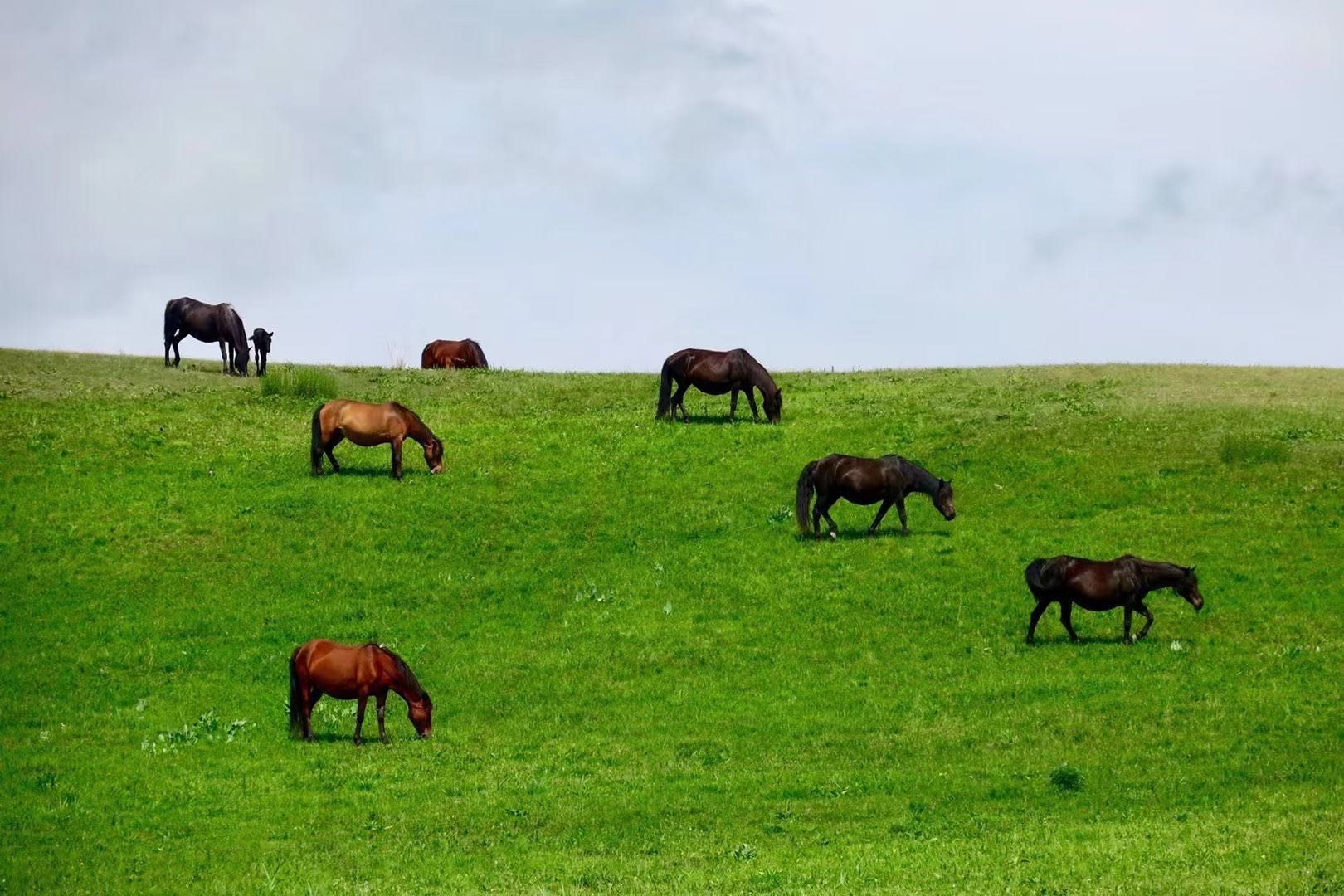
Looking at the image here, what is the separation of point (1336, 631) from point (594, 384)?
32.0 meters

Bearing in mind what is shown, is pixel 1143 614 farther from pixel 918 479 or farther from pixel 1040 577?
pixel 918 479

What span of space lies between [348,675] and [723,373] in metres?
24.9

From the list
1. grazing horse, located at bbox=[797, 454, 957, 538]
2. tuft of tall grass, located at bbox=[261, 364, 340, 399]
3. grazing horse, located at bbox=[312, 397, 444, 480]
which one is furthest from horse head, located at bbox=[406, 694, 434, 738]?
tuft of tall grass, located at bbox=[261, 364, 340, 399]

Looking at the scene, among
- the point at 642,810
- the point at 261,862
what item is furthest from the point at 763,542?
the point at 261,862

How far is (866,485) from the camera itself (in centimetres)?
3831

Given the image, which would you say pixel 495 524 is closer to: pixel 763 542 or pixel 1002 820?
pixel 763 542

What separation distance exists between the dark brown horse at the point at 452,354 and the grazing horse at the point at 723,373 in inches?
679

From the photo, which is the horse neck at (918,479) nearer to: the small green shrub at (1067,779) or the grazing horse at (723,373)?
the grazing horse at (723,373)

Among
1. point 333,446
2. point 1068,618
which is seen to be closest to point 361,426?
point 333,446

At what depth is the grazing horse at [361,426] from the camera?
44.1 metres

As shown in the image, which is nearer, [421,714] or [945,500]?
[421,714]

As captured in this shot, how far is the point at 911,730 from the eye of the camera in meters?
26.6

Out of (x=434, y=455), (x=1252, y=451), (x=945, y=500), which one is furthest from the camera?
(x=434, y=455)

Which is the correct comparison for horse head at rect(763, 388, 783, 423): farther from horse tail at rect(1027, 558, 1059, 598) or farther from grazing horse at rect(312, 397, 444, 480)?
horse tail at rect(1027, 558, 1059, 598)
